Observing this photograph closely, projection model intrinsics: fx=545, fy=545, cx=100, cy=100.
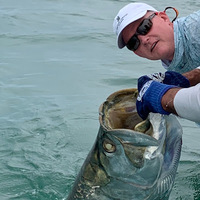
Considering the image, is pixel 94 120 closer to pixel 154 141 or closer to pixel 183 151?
pixel 183 151

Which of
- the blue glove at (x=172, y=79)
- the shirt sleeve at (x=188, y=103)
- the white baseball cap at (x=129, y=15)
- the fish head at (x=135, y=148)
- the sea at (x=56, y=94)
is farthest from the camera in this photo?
the sea at (x=56, y=94)

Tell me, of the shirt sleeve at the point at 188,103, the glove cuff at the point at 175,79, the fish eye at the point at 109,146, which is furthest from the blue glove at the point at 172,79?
the fish eye at the point at 109,146

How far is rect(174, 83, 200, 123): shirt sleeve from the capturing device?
8.80ft

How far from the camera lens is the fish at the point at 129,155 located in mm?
2812

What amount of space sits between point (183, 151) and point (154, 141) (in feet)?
7.22

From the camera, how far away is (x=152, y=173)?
2881 mm

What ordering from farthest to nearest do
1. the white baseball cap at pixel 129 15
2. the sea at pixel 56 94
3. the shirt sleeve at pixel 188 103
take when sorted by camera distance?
the sea at pixel 56 94 → the white baseball cap at pixel 129 15 → the shirt sleeve at pixel 188 103

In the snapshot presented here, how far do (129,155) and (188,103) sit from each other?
1.34ft

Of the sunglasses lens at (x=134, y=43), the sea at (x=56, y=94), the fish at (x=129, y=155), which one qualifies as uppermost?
the sunglasses lens at (x=134, y=43)

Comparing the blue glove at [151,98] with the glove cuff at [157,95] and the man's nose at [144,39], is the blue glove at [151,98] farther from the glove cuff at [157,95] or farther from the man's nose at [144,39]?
the man's nose at [144,39]

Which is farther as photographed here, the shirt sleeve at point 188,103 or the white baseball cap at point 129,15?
the white baseball cap at point 129,15

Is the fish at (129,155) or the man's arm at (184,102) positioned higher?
the man's arm at (184,102)

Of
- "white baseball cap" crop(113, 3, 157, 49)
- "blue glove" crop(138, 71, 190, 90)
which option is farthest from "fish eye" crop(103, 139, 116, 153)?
"white baseball cap" crop(113, 3, 157, 49)

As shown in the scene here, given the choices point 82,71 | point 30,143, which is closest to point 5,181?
point 30,143
